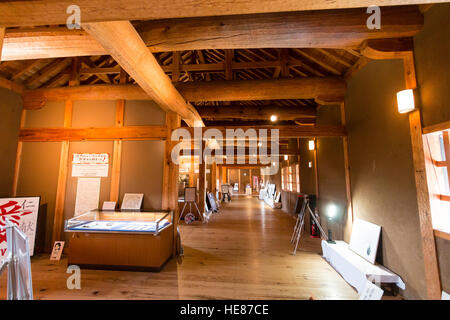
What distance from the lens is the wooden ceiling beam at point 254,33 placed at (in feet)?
7.15

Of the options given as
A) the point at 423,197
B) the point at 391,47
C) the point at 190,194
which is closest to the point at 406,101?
the point at 391,47

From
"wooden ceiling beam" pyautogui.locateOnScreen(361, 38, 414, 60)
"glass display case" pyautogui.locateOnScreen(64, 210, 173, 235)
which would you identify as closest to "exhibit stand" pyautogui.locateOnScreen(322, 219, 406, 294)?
"wooden ceiling beam" pyautogui.locateOnScreen(361, 38, 414, 60)

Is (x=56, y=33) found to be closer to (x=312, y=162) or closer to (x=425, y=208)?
(x=425, y=208)

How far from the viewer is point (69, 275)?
3002 mm

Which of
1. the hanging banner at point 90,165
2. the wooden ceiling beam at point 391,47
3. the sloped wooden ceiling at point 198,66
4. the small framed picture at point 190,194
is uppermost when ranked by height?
the sloped wooden ceiling at point 198,66

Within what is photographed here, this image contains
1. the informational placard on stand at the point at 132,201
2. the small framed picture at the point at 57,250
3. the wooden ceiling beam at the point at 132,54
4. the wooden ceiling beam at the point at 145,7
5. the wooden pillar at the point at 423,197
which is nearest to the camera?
the wooden ceiling beam at the point at 145,7

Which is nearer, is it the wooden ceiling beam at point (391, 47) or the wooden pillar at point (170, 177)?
the wooden ceiling beam at point (391, 47)

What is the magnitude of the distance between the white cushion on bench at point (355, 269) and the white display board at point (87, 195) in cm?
430

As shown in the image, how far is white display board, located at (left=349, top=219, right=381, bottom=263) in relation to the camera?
2.82 metres

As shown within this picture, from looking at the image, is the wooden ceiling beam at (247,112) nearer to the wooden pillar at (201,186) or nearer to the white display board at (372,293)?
the wooden pillar at (201,186)

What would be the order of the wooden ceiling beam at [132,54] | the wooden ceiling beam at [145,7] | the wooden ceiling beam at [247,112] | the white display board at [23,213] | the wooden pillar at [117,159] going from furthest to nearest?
1. the wooden ceiling beam at [247,112]
2. the wooden pillar at [117,159]
3. the white display board at [23,213]
4. the wooden ceiling beam at [132,54]
5. the wooden ceiling beam at [145,7]

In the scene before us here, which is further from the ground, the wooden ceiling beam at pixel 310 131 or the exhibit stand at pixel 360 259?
the wooden ceiling beam at pixel 310 131

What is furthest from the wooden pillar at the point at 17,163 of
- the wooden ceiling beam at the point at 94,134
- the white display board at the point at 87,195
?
the white display board at the point at 87,195
